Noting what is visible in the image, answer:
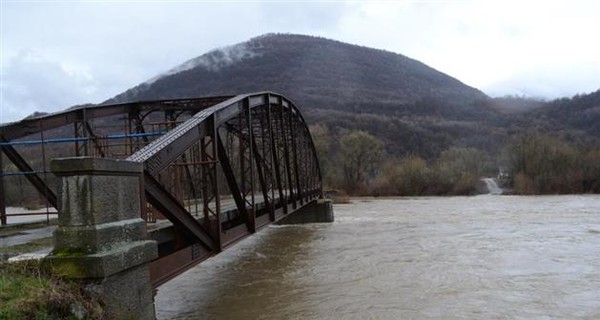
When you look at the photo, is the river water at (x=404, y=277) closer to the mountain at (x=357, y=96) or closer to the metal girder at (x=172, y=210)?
the metal girder at (x=172, y=210)

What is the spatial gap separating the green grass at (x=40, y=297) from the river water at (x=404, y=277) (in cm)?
635

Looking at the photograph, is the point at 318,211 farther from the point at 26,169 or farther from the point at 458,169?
the point at 458,169

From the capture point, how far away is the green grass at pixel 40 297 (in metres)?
5.23

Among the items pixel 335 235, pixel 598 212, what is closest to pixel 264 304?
pixel 335 235

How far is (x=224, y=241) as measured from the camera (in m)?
12.1

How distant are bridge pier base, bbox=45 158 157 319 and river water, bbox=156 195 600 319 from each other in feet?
19.7

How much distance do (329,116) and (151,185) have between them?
128724mm

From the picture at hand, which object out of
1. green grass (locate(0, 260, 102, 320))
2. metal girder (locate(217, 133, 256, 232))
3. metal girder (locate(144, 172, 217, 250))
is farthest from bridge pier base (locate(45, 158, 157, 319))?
metal girder (locate(217, 133, 256, 232))

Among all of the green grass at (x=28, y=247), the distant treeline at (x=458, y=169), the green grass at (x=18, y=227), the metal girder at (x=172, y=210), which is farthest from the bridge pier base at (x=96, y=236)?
the distant treeline at (x=458, y=169)

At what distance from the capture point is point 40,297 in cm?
540

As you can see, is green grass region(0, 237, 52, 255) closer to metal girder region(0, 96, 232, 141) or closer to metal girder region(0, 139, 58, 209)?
metal girder region(0, 139, 58, 209)

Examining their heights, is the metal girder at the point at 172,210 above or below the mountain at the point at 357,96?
below

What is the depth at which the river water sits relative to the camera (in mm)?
12344

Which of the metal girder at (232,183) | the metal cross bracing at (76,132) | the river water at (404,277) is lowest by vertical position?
the river water at (404,277)
